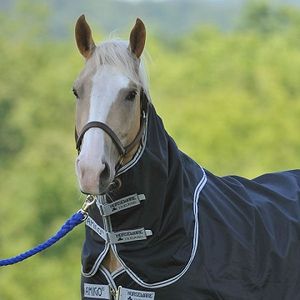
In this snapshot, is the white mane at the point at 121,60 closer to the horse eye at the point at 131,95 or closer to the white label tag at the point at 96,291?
the horse eye at the point at 131,95

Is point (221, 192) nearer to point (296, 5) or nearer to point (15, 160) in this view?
point (15, 160)

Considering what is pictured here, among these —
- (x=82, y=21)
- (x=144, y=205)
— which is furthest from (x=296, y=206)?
(x=82, y=21)

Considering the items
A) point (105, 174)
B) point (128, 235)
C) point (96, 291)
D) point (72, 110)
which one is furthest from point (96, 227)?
point (72, 110)

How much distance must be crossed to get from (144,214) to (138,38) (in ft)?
2.34

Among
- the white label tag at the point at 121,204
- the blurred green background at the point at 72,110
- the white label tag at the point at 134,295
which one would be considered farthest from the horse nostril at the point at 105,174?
the blurred green background at the point at 72,110

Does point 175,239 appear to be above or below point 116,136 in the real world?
below

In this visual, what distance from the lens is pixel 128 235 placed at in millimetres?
3127

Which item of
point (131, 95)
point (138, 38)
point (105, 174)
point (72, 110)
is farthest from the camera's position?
point (72, 110)

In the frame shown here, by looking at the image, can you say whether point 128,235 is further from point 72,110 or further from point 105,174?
point 72,110

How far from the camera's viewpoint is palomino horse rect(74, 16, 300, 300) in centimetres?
300

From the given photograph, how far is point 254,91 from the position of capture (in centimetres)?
2567

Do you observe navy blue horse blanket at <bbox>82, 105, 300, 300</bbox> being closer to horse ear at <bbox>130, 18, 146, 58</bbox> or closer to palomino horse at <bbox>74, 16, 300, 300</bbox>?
palomino horse at <bbox>74, 16, 300, 300</bbox>

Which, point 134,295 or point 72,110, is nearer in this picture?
point 134,295

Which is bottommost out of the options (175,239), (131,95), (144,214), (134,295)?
(134,295)
